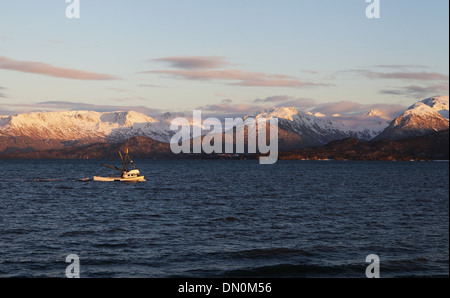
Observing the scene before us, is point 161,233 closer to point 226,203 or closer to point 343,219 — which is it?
point 343,219

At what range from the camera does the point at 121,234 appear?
52.6 m

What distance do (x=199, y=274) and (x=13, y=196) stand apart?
74.1 metres

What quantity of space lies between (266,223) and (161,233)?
46.6 ft

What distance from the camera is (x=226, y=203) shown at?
3425 inches

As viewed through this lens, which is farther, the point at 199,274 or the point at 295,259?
the point at 295,259

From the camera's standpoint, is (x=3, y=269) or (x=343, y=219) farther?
(x=343, y=219)
